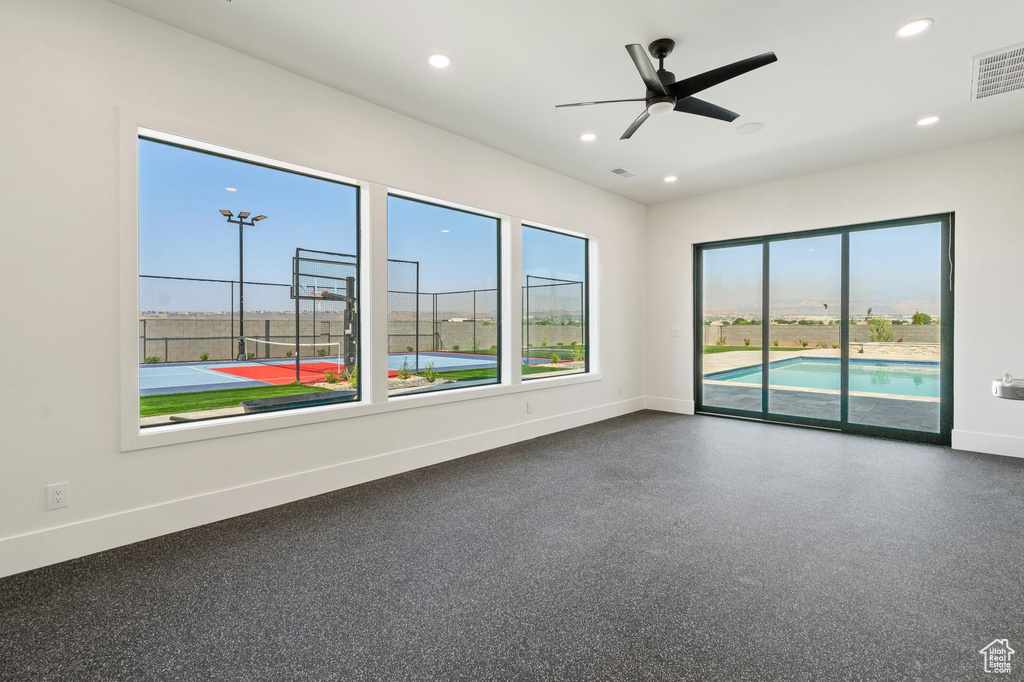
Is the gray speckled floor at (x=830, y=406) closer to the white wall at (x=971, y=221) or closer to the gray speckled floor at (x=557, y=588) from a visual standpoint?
the white wall at (x=971, y=221)

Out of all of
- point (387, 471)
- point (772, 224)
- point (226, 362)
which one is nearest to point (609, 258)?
point (772, 224)

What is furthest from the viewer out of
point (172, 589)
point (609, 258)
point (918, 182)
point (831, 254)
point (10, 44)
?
point (609, 258)

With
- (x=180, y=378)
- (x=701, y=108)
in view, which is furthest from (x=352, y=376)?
(x=701, y=108)

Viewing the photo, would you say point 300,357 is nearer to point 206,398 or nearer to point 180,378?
point 206,398

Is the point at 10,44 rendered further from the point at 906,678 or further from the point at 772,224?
the point at 772,224

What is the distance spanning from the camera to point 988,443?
14.7 ft

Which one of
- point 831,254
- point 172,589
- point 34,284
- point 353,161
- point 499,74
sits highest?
point 499,74

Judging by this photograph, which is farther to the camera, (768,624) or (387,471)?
(387,471)

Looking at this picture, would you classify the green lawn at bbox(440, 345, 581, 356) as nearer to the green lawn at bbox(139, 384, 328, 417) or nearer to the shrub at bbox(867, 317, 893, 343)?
the green lawn at bbox(139, 384, 328, 417)

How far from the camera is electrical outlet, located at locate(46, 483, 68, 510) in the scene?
2443mm

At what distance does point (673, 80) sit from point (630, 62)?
42cm

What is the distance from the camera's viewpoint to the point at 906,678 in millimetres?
1617

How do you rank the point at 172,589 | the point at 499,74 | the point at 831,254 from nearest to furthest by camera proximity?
1. the point at 172,589
2. the point at 499,74
3. the point at 831,254

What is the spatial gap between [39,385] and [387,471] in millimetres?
2201
